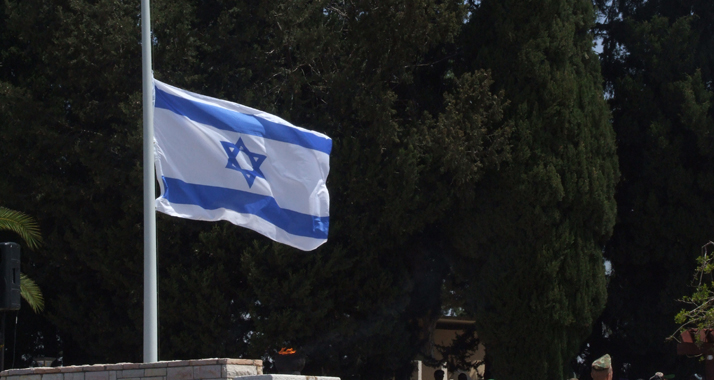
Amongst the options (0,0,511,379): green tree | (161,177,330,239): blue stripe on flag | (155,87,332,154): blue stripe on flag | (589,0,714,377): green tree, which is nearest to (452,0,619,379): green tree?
(0,0,511,379): green tree

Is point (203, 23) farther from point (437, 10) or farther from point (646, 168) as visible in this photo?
point (646, 168)

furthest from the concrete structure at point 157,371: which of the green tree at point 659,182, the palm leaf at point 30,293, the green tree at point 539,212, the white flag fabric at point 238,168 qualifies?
the green tree at point 659,182

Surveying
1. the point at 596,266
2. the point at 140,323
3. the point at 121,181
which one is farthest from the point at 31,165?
the point at 596,266

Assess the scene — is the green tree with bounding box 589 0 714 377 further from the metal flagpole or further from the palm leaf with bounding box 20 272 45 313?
the metal flagpole

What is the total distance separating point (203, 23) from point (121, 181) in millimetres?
3913

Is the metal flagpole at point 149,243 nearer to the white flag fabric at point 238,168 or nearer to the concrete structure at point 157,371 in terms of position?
the white flag fabric at point 238,168

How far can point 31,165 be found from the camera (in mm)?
15602

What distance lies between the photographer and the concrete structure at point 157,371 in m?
7.33

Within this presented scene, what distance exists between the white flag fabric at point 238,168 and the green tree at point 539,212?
7.24 metres

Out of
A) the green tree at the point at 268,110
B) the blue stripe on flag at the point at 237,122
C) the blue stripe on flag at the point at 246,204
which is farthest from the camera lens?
the green tree at the point at 268,110

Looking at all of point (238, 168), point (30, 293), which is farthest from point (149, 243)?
point (30, 293)

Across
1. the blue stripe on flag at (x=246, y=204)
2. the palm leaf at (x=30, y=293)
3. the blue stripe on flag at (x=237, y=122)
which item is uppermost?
the blue stripe on flag at (x=237, y=122)

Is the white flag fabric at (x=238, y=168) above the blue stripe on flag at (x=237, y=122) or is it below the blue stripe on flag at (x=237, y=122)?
below

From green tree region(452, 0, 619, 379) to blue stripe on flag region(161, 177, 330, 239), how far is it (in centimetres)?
743
